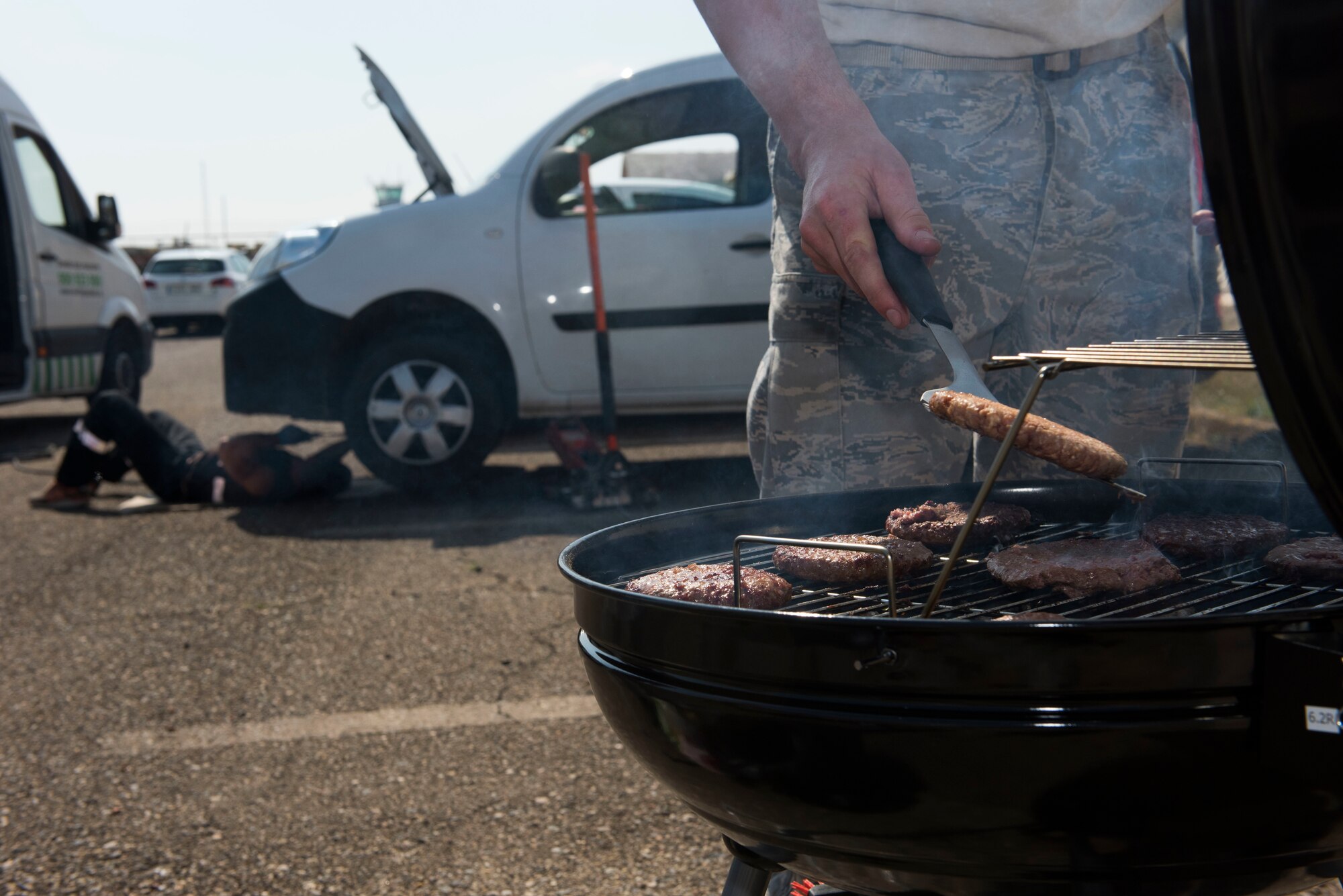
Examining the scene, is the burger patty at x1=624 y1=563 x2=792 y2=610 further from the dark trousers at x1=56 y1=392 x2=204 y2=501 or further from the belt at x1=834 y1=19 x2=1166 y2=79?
the dark trousers at x1=56 y1=392 x2=204 y2=501

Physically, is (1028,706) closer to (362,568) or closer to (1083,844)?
(1083,844)

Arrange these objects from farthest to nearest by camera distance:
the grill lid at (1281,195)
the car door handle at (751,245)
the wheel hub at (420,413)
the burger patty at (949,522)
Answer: the wheel hub at (420,413), the car door handle at (751,245), the burger patty at (949,522), the grill lid at (1281,195)

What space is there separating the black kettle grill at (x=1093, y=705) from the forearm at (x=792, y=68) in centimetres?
66

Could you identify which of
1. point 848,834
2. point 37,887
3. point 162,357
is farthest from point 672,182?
point 162,357

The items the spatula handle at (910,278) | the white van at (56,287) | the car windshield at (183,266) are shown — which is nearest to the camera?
the spatula handle at (910,278)

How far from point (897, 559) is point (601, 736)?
5.00ft

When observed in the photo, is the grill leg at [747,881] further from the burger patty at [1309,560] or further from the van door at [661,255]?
the van door at [661,255]

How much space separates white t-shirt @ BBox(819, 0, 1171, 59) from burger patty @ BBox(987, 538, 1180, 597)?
0.78 metres

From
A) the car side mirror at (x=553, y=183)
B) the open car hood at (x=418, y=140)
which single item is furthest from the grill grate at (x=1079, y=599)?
the open car hood at (x=418, y=140)

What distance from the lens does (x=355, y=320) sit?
17.2 ft

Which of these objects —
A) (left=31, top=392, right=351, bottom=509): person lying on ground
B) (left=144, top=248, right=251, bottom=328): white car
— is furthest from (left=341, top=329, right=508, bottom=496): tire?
(left=144, top=248, right=251, bottom=328): white car

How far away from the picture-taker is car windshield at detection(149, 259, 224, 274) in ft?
62.1

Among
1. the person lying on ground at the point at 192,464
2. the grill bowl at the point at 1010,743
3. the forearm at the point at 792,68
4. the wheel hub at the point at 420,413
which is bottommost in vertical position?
the person lying on ground at the point at 192,464

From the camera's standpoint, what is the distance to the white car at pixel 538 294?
201 inches
